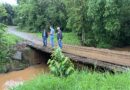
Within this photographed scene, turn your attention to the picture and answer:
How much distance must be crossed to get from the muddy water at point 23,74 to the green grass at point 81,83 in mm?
9188

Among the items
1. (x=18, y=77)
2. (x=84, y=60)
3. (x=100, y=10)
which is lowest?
(x=18, y=77)

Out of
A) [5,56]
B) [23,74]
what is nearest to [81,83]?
[23,74]

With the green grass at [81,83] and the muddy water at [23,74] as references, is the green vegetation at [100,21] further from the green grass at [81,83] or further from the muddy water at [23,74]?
the green grass at [81,83]

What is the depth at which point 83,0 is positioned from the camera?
2834 cm

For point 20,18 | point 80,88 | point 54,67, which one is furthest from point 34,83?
point 20,18

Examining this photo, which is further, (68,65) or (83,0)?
(83,0)

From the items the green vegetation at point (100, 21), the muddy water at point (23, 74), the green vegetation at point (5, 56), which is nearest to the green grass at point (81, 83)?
the muddy water at point (23, 74)

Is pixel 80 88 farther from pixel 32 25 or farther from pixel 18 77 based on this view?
pixel 32 25

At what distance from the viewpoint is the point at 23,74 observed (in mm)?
21422

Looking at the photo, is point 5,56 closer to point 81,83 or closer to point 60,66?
point 60,66

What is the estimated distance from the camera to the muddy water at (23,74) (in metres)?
19.8

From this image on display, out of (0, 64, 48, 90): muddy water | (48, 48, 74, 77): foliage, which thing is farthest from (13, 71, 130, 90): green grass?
(0, 64, 48, 90): muddy water

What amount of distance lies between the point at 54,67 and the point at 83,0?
19.7 m

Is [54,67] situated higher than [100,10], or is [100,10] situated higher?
[100,10]
